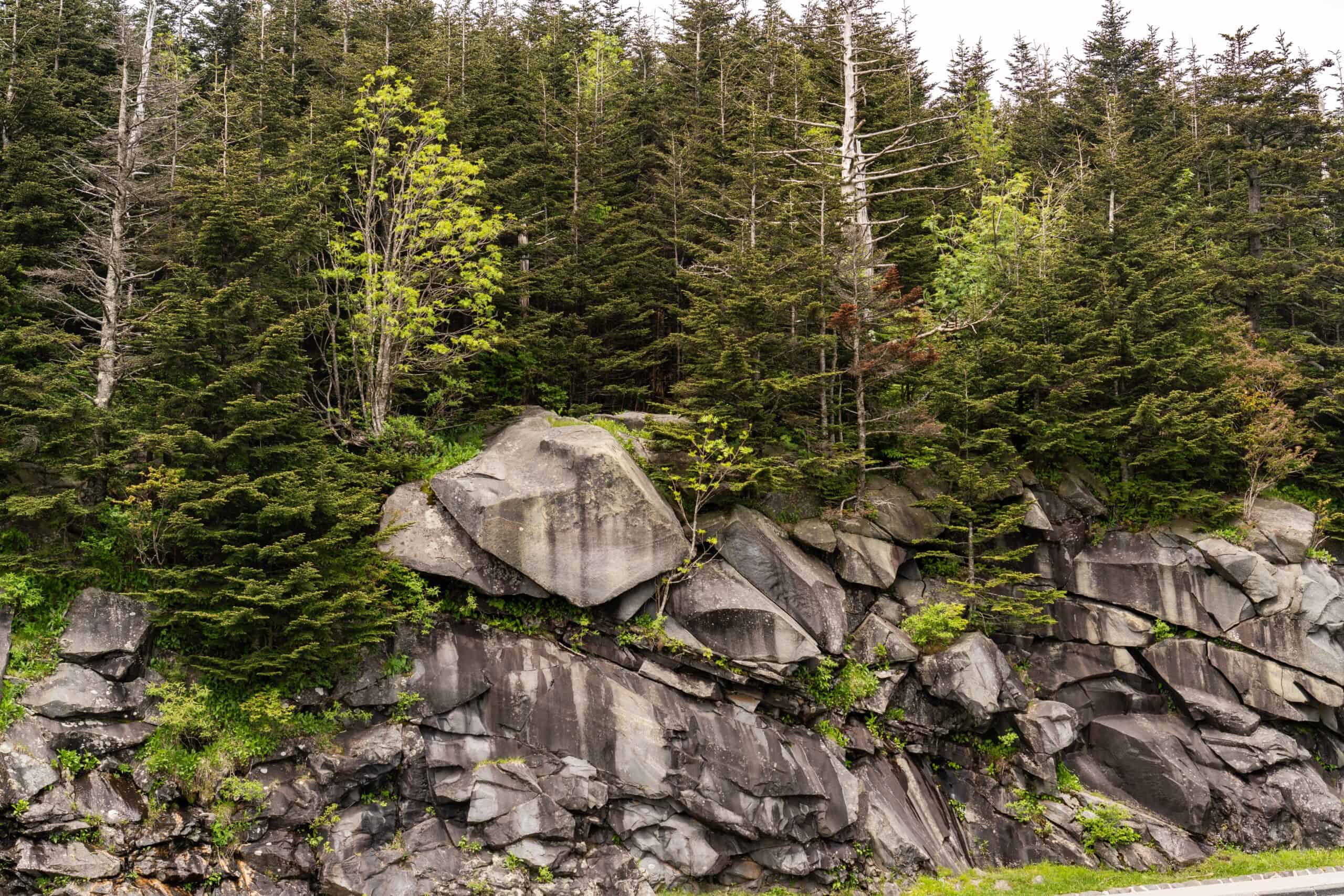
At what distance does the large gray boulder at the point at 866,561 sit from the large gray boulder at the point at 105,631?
13113mm

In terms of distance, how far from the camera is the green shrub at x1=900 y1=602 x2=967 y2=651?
1569cm

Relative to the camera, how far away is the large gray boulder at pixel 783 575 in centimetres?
1523

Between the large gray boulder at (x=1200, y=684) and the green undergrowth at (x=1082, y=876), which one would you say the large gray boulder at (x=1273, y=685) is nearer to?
the large gray boulder at (x=1200, y=684)

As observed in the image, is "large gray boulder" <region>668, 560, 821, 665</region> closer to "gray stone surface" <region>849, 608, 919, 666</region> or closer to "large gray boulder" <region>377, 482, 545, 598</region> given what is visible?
"gray stone surface" <region>849, 608, 919, 666</region>

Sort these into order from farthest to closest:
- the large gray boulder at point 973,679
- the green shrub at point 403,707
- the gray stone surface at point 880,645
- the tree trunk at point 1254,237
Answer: the tree trunk at point 1254,237
the gray stone surface at point 880,645
the large gray boulder at point 973,679
the green shrub at point 403,707

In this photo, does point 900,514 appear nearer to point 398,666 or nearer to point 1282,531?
point 1282,531

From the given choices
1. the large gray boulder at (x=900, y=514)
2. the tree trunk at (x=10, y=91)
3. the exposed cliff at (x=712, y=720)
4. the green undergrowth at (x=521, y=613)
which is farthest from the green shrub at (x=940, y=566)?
the tree trunk at (x=10, y=91)

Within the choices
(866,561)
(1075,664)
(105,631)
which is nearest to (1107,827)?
(1075,664)

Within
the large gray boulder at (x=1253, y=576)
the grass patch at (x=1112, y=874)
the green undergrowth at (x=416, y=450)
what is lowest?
the grass patch at (x=1112, y=874)

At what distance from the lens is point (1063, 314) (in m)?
19.0

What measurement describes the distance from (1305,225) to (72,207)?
36548 millimetres

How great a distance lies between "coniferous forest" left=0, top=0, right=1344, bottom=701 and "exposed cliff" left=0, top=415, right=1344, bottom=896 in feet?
3.81

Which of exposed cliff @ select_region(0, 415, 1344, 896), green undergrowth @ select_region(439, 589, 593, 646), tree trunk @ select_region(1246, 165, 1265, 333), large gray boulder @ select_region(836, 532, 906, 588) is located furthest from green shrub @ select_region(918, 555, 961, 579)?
tree trunk @ select_region(1246, 165, 1265, 333)

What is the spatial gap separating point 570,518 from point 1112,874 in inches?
506
